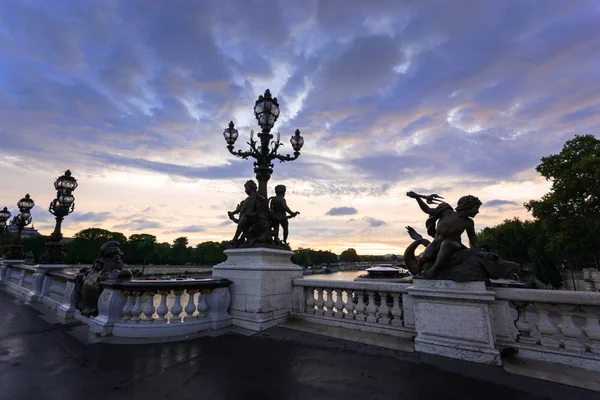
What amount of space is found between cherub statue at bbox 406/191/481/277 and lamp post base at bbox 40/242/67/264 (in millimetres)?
12411

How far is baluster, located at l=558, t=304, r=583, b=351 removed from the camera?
3.69 metres

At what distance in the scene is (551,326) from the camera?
12.8 feet

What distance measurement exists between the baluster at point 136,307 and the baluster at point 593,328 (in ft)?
23.4

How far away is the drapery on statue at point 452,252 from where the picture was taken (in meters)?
4.28

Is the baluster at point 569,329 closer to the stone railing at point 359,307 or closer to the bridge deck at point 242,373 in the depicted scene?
the bridge deck at point 242,373

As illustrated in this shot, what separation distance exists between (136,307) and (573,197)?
31322 millimetres

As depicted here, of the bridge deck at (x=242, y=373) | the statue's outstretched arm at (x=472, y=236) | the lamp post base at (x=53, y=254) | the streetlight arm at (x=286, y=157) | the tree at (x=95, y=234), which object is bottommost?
the bridge deck at (x=242, y=373)

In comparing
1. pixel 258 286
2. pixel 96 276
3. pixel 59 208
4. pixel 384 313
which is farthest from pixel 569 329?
pixel 59 208

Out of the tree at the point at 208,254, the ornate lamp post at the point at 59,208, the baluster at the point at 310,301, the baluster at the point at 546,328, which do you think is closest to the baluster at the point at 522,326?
the baluster at the point at 546,328

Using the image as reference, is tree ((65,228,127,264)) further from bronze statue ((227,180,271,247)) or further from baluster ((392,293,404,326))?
baluster ((392,293,404,326))

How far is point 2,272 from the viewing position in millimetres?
15531

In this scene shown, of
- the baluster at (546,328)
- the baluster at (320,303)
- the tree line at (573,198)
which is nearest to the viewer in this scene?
the baluster at (546,328)

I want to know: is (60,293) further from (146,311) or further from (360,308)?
(360,308)

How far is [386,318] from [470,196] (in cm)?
274
